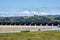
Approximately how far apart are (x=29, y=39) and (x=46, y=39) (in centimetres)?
235

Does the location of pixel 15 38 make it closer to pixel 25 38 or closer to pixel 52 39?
pixel 25 38

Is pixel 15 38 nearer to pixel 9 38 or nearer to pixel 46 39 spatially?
A: pixel 9 38

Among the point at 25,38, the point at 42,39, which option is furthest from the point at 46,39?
the point at 25,38

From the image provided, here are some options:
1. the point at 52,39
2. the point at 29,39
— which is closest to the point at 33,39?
the point at 29,39

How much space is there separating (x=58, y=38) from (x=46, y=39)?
2.17 m

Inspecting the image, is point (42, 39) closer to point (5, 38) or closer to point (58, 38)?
point (58, 38)

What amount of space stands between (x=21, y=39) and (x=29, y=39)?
111 centimetres

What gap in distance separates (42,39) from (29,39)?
1.82m

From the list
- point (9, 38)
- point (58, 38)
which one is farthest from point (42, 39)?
point (9, 38)

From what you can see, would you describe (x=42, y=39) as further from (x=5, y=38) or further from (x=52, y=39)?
(x=5, y=38)

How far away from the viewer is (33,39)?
30438 mm

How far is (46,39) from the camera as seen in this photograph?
3020 cm

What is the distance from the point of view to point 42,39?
30531 mm

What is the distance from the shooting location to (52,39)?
99.9ft
